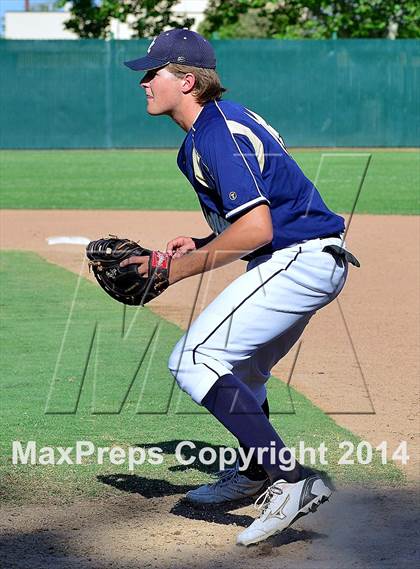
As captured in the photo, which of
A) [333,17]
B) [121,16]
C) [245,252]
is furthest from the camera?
[333,17]

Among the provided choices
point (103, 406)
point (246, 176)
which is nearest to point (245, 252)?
point (246, 176)

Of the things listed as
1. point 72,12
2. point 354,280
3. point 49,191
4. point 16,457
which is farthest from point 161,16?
point 16,457

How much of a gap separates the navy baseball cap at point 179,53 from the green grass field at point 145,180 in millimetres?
11040

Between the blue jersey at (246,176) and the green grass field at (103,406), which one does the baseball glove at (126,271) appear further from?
the green grass field at (103,406)

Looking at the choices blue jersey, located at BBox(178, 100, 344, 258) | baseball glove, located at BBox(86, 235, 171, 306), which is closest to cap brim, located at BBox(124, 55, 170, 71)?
blue jersey, located at BBox(178, 100, 344, 258)

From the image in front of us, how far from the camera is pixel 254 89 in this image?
89.6 feet

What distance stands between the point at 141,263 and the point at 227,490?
1.01 meters

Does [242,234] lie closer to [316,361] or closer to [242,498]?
→ [242,498]

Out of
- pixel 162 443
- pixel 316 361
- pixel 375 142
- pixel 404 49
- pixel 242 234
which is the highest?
pixel 242 234

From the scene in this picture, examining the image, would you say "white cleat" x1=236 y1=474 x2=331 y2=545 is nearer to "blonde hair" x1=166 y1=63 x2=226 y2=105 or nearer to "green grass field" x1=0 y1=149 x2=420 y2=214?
"blonde hair" x1=166 y1=63 x2=226 y2=105

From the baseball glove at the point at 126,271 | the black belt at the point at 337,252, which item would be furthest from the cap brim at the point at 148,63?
the black belt at the point at 337,252

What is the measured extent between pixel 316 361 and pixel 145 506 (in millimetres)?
2844

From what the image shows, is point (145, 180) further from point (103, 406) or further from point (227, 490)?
point (227, 490)

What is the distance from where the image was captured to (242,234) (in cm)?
364
